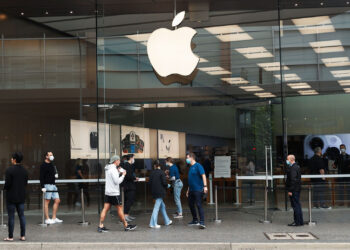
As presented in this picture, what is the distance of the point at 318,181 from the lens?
15.4 metres

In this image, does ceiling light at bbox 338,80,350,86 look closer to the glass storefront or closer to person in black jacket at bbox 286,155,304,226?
the glass storefront

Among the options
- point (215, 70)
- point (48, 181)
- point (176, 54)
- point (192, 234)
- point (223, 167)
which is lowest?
point (192, 234)

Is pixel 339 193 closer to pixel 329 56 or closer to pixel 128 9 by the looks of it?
pixel 329 56

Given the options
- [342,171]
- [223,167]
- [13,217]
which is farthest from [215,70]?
[13,217]

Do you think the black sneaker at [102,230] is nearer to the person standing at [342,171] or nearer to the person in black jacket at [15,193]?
the person in black jacket at [15,193]

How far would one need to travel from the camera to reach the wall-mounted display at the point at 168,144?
1778 cm

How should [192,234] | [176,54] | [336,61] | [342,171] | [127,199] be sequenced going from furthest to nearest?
[336,61], [342,171], [176,54], [127,199], [192,234]

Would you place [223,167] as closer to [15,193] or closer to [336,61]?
[336,61]

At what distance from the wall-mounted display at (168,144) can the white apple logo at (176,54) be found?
3.25m

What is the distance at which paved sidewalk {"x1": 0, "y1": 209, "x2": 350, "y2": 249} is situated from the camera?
9.77 metres

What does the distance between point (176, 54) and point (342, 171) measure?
6.20m

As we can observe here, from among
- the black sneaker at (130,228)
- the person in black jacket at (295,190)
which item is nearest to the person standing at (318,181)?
the person in black jacket at (295,190)

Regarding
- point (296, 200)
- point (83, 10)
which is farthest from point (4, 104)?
point (296, 200)

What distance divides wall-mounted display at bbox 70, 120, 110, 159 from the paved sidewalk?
1.90 meters
